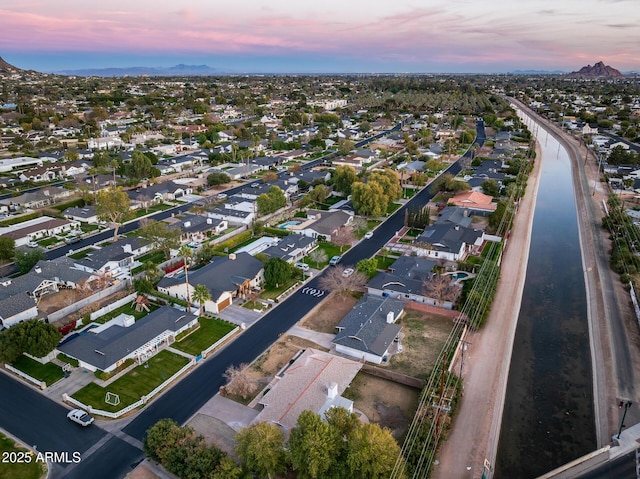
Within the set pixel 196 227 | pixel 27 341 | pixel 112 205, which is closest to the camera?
pixel 27 341

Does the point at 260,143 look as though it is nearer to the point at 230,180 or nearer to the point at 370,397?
the point at 230,180

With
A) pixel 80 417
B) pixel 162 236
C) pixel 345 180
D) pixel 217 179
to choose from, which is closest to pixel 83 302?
pixel 162 236

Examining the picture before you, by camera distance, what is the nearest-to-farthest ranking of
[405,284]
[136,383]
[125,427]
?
[125,427], [136,383], [405,284]

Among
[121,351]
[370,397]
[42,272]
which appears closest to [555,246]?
[370,397]

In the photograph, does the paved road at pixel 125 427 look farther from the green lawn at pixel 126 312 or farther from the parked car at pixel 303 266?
the parked car at pixel 303 266

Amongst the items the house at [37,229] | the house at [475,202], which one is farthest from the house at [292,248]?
the house at [37,229]

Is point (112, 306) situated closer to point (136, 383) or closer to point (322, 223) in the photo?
point (136, 383)
